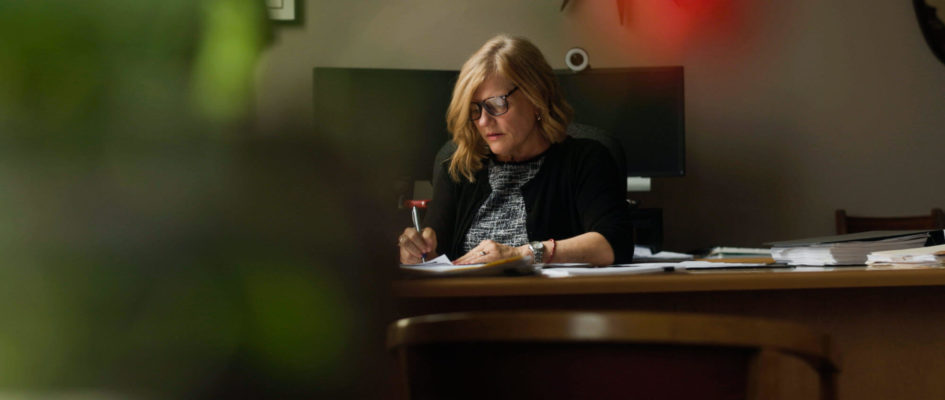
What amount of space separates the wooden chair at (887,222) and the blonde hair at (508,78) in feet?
5.83

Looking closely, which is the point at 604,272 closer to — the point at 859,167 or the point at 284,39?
the point at 284,39

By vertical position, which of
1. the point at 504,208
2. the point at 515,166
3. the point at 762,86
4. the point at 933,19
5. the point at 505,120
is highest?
the point at 933,19

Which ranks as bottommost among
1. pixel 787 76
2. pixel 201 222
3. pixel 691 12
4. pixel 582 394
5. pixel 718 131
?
pixel 582 394

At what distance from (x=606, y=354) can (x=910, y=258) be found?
0.96 metres

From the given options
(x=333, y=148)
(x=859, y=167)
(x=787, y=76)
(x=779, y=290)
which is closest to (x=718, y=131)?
(x=787, y=76)

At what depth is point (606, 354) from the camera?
62 cm

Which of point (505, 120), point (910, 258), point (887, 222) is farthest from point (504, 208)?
point (887, 222)

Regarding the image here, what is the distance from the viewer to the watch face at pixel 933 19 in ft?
11.4

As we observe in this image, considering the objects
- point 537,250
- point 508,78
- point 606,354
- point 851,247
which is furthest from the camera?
point 508,78

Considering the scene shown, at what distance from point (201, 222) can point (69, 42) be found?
0.07 metres

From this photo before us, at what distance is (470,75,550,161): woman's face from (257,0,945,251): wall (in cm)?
135

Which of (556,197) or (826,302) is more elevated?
(556,197)

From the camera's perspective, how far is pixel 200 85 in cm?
22

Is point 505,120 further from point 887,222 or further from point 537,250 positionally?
point 887,222
